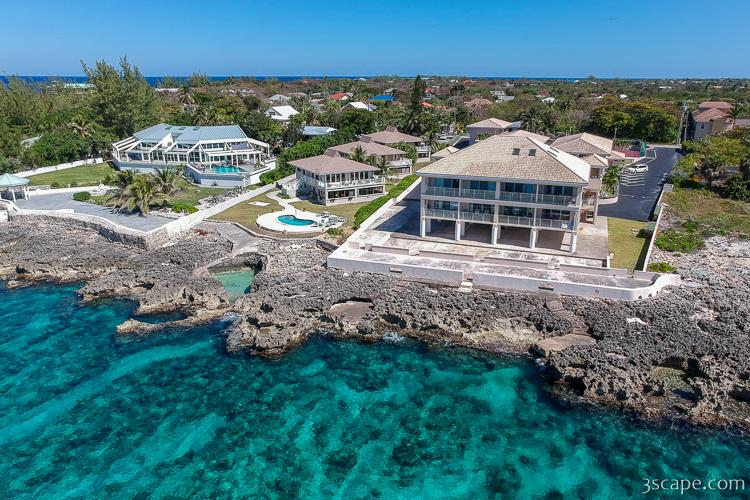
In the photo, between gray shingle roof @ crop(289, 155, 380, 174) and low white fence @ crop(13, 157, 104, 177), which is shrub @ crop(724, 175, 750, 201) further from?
low white fence @ crop(13, 157, 104, 177)

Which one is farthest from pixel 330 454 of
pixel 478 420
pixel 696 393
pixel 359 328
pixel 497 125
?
pixel 497 125

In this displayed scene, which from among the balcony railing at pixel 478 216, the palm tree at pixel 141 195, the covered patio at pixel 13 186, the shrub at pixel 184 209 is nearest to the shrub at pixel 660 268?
the balcony railing at pixel 478 216

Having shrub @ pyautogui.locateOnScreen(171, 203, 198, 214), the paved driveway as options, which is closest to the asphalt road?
shrub @ pyautogui.locateOnScreen(171, 203, 198, 214)

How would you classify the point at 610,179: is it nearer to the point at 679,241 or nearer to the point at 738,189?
the point at 679,241

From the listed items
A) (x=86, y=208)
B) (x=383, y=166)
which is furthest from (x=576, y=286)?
(x=86, y=208)

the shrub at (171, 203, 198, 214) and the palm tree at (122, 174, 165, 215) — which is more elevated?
the palm tree at (122, 174, 165, 215)

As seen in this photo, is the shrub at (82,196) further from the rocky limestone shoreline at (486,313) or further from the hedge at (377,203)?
the hedge at (377,203)
